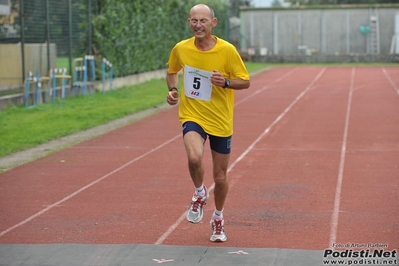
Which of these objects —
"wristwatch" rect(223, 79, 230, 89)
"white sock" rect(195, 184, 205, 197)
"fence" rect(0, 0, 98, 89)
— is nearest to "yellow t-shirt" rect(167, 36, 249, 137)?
"wristwatch" rect(223, 79, 230, 89)

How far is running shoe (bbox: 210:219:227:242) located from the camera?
7570mm

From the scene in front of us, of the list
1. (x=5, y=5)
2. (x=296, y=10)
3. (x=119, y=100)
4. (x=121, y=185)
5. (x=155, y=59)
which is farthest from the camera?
(x=296, y=10)

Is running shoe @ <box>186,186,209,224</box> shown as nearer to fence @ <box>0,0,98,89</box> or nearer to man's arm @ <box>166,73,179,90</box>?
man's arm @ <box>166,73,179,90</box>

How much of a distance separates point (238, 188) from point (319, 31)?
4225cm

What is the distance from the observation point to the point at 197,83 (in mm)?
7516

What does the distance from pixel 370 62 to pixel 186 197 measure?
4045 centimetres

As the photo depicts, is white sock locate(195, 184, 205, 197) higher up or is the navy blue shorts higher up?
the navy blue shorts

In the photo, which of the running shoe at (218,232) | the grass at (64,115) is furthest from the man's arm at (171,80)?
the grass at (64,115)

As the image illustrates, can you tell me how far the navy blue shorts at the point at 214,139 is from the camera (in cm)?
758

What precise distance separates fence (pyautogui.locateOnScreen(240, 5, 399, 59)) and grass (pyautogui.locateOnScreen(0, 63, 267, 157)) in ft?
85.8

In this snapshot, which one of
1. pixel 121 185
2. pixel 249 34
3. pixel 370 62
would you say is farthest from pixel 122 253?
pixel 249 34

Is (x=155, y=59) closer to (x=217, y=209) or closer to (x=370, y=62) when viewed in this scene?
(x=370, y=62)

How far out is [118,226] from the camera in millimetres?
8344

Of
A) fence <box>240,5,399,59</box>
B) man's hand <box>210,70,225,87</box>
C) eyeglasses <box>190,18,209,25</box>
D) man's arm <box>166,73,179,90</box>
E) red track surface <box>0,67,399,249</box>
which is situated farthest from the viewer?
fence <box>240,5,399,59</box>
